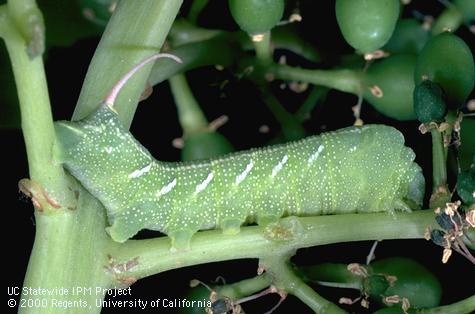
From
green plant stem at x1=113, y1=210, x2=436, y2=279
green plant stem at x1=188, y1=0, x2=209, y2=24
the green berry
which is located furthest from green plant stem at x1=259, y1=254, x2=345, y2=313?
green plant stem at x1=188, y1=0, x2=209, y2=24

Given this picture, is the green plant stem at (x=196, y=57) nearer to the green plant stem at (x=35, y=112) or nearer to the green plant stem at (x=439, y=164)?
the green plant stem at (x=35, y=112)

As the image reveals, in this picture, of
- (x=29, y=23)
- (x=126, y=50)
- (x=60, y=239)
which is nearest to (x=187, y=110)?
(x=126, y=50)

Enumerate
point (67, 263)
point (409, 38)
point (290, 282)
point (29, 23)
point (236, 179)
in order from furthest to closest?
1. point (409, 38)
2. point (236, 179)
3. point (290, 282)
4. point (67, 263)
5. point (29, 23)

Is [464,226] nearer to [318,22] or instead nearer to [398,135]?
[398,135]

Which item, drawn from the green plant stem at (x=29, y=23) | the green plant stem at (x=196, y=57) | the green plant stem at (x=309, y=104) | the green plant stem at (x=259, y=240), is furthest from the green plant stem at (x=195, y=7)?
the green plant stem at (x=29, y=23)

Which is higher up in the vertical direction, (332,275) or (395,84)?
(395,84)

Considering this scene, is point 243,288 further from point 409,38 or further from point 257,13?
point 409,38

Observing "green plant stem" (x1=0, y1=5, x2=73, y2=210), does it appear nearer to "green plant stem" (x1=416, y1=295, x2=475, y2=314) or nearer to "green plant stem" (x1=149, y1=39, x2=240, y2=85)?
"green plant stem" (x1=149, y1=39, x2=240, y2=85)
